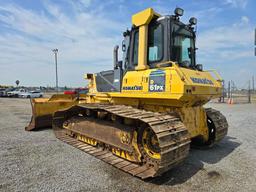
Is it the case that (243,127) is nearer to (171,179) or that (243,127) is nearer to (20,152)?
(171,179)

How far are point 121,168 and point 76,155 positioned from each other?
143 cm

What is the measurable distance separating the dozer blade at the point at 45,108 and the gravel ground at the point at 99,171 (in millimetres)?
1760

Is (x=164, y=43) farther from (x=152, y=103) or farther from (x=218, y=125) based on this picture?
(x=218, y=125)

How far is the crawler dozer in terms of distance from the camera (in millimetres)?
3861

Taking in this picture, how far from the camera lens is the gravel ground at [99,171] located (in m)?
3.50

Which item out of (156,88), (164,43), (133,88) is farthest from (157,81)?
(164,43)

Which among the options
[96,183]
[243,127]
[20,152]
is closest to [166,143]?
[96,183]

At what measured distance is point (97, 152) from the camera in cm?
510

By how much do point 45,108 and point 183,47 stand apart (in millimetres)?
5583

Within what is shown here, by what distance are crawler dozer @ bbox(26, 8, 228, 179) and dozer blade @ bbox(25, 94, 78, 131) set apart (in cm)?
199

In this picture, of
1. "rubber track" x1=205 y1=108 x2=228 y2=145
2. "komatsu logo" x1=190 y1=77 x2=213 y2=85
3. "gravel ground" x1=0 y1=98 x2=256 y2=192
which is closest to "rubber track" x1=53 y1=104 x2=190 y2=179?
"gravel ground" x1=0 y1=98 x2=256 y2=192

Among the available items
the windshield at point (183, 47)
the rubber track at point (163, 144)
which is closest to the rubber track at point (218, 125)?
the windshield at point (183, 47)

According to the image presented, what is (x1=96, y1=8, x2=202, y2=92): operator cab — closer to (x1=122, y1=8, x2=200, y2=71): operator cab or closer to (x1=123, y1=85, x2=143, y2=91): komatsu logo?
(x1=122, y1=8, x2=200, y2=71): operator cab

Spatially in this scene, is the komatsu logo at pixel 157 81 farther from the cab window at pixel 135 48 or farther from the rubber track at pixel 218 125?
the rubber track at pixel 218 125
